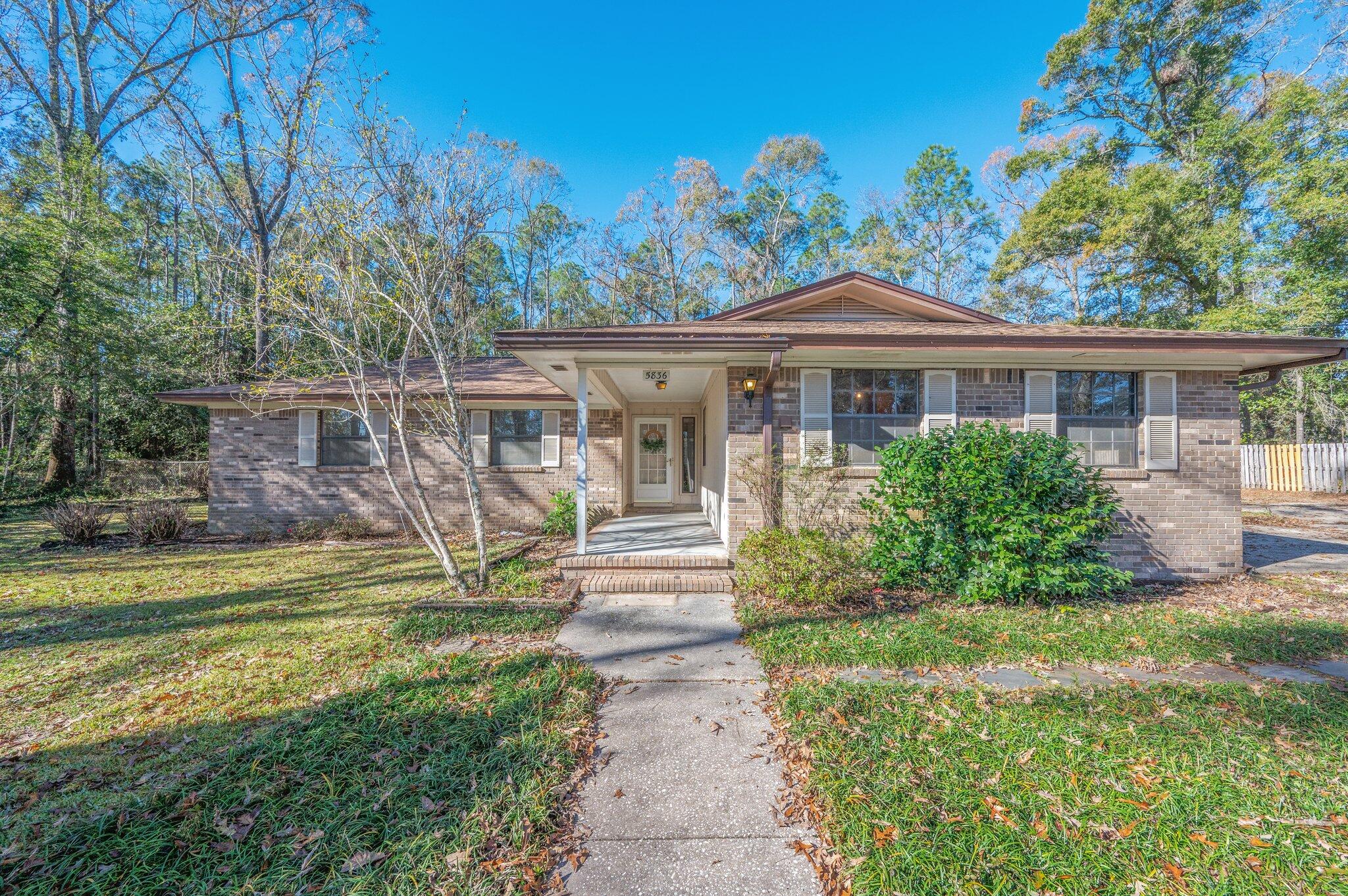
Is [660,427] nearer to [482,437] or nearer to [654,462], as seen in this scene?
[654,462]

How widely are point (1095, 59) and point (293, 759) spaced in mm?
27791

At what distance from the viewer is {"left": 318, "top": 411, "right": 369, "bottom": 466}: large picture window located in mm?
9344

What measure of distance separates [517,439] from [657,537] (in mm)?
3842

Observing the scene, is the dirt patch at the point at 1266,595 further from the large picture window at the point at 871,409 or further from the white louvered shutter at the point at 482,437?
the white louvered shutter at the point at 482,437

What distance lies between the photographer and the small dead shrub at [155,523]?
8.29 m

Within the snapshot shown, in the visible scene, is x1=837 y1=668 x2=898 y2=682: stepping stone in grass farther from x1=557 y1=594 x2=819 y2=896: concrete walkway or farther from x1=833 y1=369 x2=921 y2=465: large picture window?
x1=833 y1=369 x2=921 y2=465: large picture window

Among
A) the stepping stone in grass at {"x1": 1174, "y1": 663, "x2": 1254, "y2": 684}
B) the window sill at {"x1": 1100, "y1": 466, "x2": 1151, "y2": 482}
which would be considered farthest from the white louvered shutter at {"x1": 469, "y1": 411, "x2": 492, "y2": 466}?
the window sill at {"x1": 1100, "y1": 466, "x2": 1151, "y2": 482}

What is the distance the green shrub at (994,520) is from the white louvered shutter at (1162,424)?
72.8 inches

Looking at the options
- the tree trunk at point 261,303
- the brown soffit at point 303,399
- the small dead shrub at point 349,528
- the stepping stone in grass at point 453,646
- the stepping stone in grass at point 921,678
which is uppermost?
the tree trunk at point 261,303

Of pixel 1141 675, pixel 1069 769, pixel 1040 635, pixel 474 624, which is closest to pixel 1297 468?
pixel 1040 635

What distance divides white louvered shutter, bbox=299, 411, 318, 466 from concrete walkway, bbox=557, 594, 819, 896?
7.81 metres

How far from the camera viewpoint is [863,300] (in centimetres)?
839

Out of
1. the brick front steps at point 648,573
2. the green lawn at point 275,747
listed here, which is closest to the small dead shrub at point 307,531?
the green lawn at point 275,747

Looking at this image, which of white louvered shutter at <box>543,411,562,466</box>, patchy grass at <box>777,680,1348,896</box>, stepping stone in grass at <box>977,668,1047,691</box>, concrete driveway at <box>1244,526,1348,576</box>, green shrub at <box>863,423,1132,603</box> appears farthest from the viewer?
white louvered shutter at <box>543,411,562,466</box>
